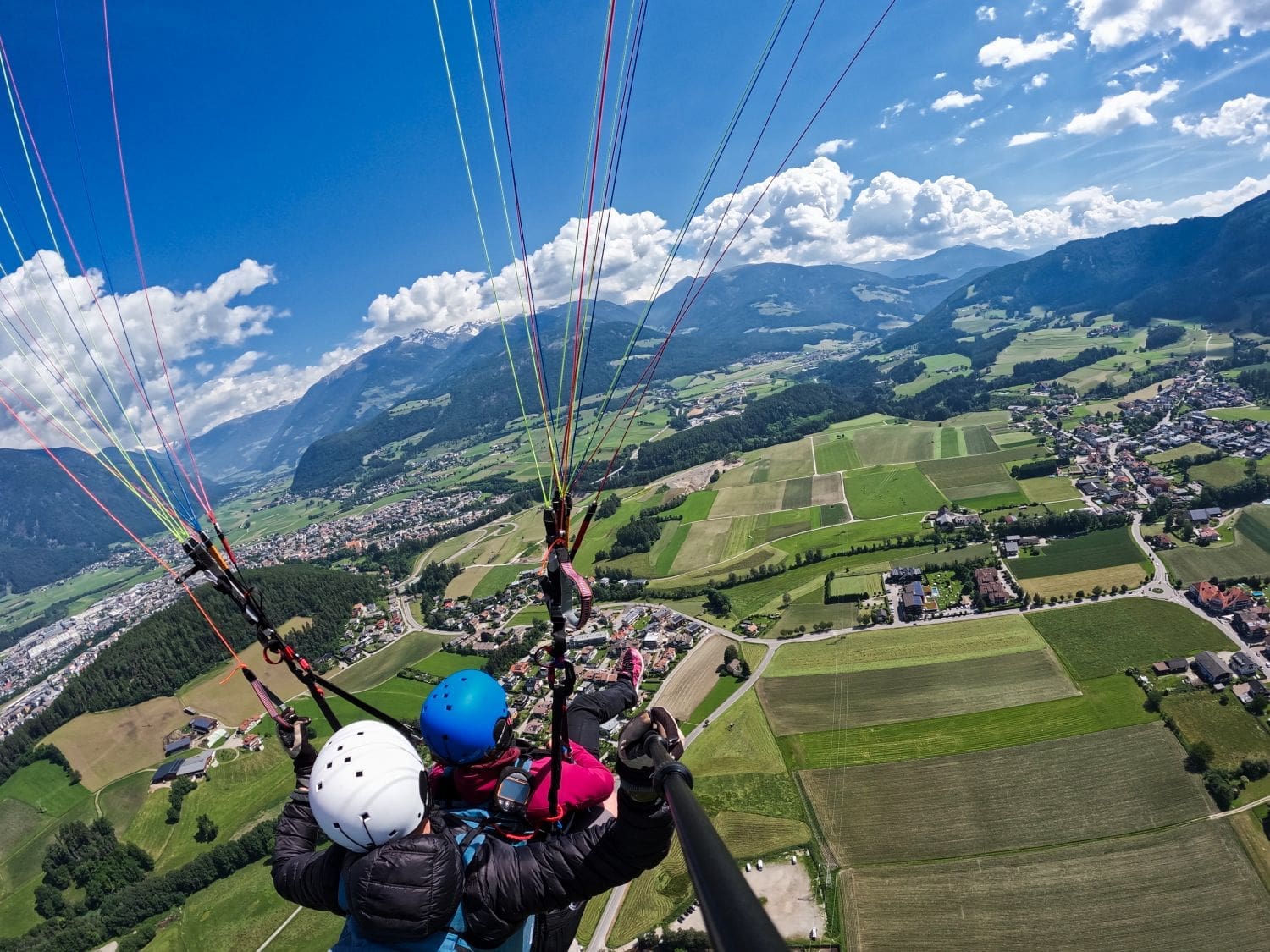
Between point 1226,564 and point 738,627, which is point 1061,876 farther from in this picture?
point 1226,564

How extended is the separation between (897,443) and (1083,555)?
39.8 metres

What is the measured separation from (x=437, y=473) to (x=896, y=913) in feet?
464

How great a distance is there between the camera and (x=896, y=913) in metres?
17.7

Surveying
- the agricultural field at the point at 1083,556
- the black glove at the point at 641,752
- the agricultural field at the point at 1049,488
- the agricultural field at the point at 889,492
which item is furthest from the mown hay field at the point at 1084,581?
the black glove at the point at 641,752

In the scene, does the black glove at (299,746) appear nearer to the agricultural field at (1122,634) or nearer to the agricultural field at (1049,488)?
the agricultural field at (1122,634)

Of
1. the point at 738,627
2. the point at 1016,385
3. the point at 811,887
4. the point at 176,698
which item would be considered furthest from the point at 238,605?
the point at 1016,385

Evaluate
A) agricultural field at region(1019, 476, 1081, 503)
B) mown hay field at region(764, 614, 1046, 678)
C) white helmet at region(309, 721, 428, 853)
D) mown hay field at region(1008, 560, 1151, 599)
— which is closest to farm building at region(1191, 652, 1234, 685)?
mown hay field at region(764, 614, 1046, 678)

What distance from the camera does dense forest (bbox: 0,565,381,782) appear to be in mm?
45656

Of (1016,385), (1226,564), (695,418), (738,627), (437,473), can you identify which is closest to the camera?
(1226,564)

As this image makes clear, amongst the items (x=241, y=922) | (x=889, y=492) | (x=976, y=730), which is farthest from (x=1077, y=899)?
(x=889, y=492)

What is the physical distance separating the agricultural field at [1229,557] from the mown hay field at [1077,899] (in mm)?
22448

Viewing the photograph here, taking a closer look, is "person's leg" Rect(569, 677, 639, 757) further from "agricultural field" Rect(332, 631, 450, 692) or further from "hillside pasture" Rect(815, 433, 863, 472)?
"hillside pasture" Rect(815, 433, 863, 472)

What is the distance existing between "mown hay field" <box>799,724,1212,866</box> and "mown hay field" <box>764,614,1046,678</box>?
23.4ft

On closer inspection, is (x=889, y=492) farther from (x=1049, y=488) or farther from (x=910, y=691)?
(x=910, y=691)
